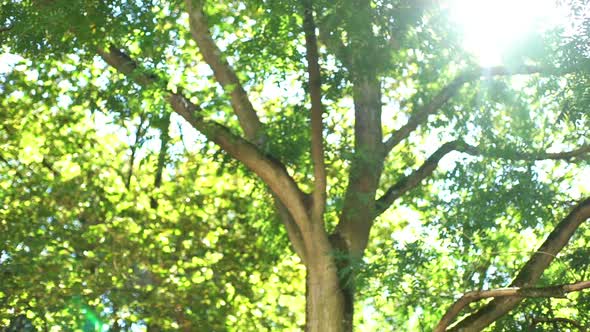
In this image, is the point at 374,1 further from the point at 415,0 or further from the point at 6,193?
the point at 6,193

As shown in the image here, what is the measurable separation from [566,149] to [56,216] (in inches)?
357

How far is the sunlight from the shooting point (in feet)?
34.9

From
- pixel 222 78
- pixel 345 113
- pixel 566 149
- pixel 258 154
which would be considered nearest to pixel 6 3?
pixel 222 78

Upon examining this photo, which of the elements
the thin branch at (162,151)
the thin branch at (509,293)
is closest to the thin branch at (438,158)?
the thin branch at (509,293)

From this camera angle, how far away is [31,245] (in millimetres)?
16797

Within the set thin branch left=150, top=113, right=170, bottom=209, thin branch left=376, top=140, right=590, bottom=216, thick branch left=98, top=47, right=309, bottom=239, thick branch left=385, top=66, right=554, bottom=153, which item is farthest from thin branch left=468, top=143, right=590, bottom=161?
thin branch left=150, top=113, right=170, bottom=209

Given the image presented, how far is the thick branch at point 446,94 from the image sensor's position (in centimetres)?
1257

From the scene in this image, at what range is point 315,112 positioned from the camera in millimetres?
11680

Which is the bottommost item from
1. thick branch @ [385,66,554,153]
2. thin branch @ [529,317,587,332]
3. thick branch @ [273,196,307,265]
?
thin branch @ [529,317,587,332]

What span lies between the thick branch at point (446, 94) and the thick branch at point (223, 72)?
6.89ft

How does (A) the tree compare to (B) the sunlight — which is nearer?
(B) the sunlight

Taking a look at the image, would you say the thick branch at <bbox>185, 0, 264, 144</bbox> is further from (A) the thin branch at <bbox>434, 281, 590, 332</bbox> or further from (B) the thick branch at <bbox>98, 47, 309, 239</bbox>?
(A) the thin branch at <bbox>434, 281, 590, 332</bbox>

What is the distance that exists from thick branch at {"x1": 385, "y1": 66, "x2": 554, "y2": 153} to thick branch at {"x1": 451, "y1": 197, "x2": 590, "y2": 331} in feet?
6.19

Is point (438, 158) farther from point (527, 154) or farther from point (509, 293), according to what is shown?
point (509, 293)
